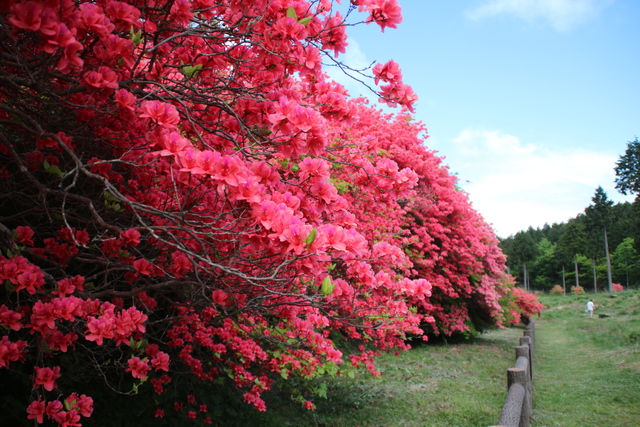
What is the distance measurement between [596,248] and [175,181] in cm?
5566

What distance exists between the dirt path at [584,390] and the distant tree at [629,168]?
27.2 m

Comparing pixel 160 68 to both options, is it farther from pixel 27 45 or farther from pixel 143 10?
pixel 27 45

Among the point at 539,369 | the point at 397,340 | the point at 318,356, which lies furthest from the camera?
the point at 539,369

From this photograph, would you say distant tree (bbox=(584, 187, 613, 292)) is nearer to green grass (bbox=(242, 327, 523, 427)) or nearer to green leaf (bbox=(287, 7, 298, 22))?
green grass (bbox=(242, 327, 523, 427))

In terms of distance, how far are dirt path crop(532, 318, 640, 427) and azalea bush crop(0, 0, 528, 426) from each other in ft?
12.8

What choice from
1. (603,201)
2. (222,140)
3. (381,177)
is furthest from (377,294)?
(603,201)

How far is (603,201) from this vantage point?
45.6m

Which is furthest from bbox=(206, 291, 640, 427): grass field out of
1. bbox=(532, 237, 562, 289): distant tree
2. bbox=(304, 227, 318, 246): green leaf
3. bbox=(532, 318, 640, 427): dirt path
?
bbox=(532, 237, 562, 289): distant tree

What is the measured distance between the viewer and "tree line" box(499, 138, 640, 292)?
35000mm

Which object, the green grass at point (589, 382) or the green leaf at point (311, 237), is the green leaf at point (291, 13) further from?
the green grass at point (589, 382)

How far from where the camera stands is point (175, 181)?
108 inches

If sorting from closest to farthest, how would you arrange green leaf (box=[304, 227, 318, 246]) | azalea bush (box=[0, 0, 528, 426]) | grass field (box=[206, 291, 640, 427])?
green leaf (box=[304, 227, 318, 246]) < azalea bush (box=[0, 0, 528, 426]) < grass field (box=[206, 291, 640, 427])

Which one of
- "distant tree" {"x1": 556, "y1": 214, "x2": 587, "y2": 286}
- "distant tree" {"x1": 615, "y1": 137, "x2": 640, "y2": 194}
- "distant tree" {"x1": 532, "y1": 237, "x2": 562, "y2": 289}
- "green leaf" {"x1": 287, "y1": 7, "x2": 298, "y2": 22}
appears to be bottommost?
"distant tree" {"x1": 532, "y1": 237, "x2": 562, "y2": 289}

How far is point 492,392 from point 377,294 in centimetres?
330
